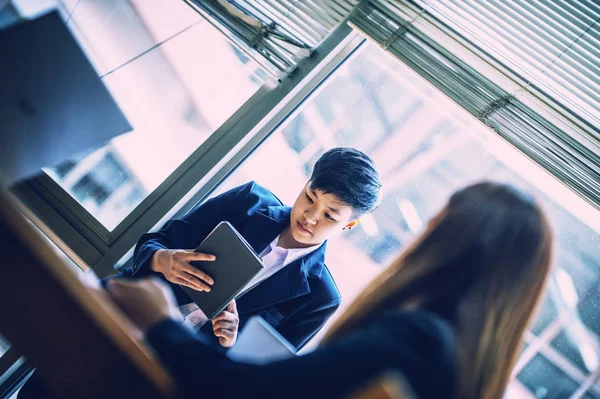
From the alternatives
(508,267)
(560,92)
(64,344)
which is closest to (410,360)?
(508,267)

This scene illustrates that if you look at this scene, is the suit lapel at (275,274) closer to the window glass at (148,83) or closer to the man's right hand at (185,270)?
the man's right hand at (185,270)

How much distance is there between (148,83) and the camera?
174 centimetres

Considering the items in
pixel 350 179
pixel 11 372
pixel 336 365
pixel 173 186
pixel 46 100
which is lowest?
pixel 336 365

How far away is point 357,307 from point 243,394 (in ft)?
0.82

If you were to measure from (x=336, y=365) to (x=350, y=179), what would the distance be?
76cm

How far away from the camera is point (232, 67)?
1686 millimetres

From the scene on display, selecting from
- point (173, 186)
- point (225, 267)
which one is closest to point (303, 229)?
point (225, 267)

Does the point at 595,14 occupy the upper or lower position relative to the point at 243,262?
lower

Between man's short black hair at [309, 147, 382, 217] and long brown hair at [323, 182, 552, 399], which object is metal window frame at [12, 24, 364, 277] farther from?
long brown hair at [323, 182, 552, 399]

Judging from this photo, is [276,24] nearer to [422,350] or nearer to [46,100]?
[46,100]

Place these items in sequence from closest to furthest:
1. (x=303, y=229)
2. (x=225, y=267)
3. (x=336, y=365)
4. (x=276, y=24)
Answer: (x=336, y=365) < (x=225, y=267) < (x=303, y=229) < (x=276, y=24)

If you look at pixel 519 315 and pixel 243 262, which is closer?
pixel 519 315

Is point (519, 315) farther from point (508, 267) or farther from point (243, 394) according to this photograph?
point (243, 394)

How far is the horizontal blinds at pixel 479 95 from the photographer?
122cm
